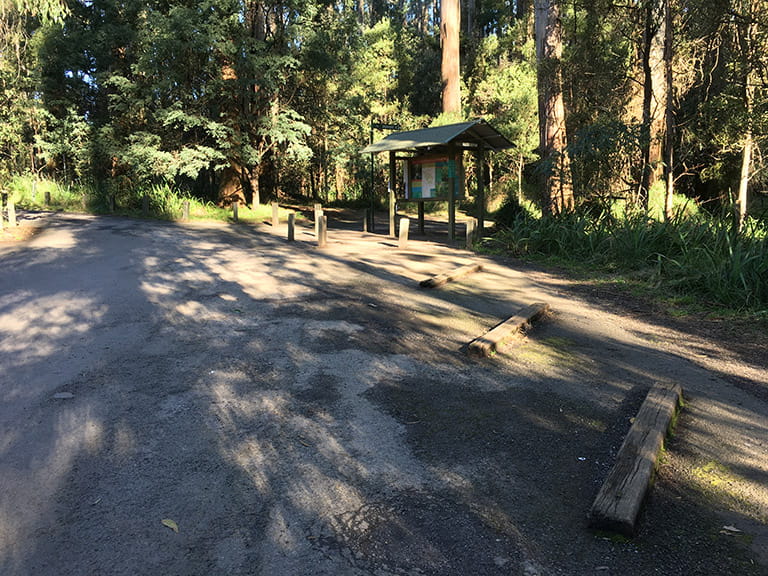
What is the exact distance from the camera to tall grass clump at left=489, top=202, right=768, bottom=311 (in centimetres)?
716

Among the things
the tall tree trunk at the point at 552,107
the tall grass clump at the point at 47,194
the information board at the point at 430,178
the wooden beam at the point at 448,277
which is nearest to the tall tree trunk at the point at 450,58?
the information board at the point at 430,178

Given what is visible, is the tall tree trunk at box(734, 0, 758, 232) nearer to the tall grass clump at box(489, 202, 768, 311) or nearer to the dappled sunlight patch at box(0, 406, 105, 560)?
the tall grass clump at box(489, 202, 768, 311)

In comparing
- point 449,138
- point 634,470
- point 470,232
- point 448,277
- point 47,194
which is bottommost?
point 634,470

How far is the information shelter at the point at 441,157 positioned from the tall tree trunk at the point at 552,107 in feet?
4.16

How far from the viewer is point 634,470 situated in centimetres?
293

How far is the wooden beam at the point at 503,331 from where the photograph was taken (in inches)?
208

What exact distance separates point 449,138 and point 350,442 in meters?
10.6

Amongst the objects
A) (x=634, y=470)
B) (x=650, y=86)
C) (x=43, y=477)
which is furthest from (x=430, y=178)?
(x=43, y=477)

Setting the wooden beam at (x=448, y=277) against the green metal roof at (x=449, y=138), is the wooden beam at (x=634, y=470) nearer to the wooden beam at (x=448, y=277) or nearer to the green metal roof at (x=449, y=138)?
the wooden beam at (x=448, y=277)

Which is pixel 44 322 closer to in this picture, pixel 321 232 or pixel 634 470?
pixel 634 470

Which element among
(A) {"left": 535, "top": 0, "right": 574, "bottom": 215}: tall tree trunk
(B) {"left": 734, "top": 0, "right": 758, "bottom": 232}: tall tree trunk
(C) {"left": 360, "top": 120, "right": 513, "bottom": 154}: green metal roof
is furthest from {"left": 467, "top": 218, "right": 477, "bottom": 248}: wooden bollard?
(B) {"left": 734, "top": 0, "right": 758, "bottom": 232}: tall tree trunk

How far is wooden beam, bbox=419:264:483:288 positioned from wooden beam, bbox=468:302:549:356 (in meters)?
1.81

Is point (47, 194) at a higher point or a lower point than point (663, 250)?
higher

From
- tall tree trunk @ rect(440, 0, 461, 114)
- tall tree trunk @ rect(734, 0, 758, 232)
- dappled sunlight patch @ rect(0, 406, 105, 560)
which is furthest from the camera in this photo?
tall tree trunk @ rect(440, 0, 461, 114)
